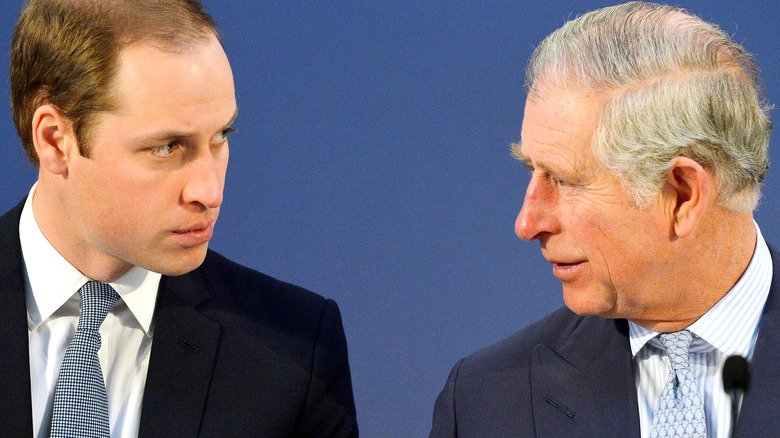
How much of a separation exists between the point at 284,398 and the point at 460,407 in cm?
33

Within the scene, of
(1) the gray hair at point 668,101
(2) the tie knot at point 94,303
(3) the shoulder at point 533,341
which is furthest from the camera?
(3) the shoulder at point 533,341

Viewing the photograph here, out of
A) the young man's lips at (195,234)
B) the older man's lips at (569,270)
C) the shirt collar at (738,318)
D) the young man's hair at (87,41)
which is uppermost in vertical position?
the young man's hair at (87,41)

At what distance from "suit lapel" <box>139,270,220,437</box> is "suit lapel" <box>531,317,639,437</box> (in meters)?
0.60

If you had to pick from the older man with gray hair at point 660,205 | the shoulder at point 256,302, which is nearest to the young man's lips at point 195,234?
the shoulder at point 256,302

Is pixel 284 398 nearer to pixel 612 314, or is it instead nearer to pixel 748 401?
pixel 612 314

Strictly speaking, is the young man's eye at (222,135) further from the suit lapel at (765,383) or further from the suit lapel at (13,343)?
the suit lapel at (765,383)

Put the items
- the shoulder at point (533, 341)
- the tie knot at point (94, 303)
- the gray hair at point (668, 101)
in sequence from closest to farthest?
the gray hair at point (668, 101)
the tie knot at point (94, 303)
the shoulder at point (533, 341)

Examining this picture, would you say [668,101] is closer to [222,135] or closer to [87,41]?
[222,135]

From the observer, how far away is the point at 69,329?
1714mm

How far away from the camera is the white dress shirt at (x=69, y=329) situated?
5.49 ft

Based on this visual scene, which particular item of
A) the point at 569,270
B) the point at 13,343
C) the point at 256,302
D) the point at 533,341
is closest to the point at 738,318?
the point at 569,270

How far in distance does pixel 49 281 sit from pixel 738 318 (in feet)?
3.81

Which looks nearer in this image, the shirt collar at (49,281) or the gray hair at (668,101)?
the gray hair at (668,101)

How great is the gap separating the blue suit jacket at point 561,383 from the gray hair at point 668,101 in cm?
24
